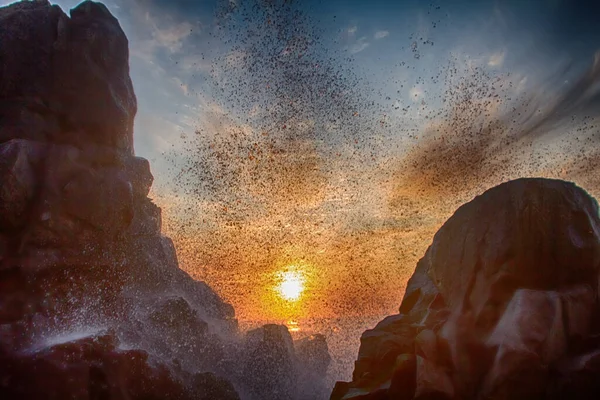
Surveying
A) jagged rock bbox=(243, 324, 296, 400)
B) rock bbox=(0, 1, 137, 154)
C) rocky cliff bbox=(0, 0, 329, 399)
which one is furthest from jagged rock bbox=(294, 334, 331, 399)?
rock bbox=(0, 1, 137, 154)

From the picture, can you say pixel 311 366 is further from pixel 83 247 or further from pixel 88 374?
pixel 83 247

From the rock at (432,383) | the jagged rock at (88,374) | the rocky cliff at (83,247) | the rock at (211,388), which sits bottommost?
the rock at (432,383)

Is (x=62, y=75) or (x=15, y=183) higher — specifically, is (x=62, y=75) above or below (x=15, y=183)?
above

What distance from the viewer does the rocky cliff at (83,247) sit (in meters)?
15.8

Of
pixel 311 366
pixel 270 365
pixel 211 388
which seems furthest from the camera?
pixel 311 366

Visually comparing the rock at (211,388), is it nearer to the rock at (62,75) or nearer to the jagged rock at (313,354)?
the jagged rock at (313,354)

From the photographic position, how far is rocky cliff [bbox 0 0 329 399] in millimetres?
15844

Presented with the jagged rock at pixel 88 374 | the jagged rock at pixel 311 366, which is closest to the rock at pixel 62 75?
the jagged rock at pixel 88 374

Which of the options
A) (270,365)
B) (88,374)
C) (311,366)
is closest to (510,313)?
(88,374)

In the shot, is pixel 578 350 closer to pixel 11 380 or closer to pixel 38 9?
pixel 11 380

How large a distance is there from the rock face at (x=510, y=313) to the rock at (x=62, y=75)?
26.8m

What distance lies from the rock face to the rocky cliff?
42.6 ft

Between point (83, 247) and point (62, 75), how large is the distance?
13.2 meters

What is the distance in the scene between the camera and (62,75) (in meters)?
22.0
